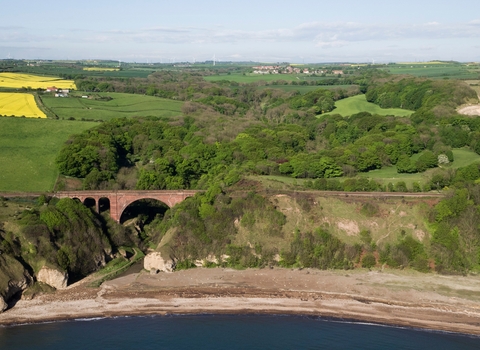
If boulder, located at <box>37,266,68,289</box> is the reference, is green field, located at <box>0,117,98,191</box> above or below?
above

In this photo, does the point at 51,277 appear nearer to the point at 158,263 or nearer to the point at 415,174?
the point at 158,263

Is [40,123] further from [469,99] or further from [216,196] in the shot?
[469,99]

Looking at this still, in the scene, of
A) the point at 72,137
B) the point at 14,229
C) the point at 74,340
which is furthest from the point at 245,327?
the point at 72,137

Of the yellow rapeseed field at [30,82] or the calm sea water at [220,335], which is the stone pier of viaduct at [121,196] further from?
the yellow rapeseed field at [30,82]

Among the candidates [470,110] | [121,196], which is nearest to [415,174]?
[121,196]

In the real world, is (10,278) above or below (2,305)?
above

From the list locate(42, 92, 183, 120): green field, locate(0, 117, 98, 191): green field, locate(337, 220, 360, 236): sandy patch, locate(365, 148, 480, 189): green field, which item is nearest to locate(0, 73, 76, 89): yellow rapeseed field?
locate(42, 92, 183, 120): green field

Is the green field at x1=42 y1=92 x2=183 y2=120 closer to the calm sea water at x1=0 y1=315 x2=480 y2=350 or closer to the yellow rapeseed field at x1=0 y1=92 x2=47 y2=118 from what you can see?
the yellow rapeseed field at x1=0 y1=92 x2=47 y2=118
